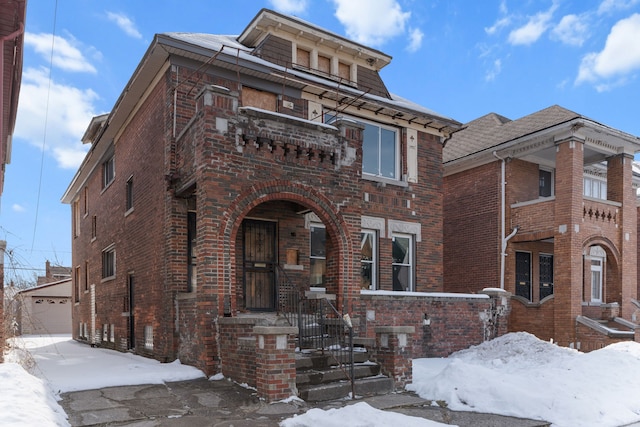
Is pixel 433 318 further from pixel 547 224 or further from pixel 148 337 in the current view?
pixel 148 337

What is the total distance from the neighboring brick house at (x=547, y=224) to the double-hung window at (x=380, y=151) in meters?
3.70

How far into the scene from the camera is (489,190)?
724 inches

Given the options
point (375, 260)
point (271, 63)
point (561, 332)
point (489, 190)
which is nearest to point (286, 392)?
point (375, 260)

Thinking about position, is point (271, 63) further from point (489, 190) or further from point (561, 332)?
point (561, 332)

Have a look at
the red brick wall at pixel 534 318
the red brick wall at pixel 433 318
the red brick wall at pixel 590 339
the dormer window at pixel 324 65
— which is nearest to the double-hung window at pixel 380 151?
the dormer window at pixel 324 65

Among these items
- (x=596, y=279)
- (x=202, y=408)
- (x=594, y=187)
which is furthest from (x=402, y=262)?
(x=594, y=187)

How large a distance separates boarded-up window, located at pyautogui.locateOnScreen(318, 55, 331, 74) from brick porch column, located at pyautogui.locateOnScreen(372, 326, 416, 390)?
898 centimetres

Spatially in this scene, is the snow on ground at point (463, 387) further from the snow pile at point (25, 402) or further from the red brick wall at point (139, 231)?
the red brick wall at point (139, 231)

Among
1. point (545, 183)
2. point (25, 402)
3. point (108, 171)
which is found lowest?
point (25, 402)

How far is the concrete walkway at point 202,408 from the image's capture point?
6.55 meters

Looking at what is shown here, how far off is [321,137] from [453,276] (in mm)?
11066

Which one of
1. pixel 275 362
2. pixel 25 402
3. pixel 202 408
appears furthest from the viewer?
pixel 275 362

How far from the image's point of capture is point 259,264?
12.3 meters

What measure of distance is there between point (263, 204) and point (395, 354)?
5.05 meters
